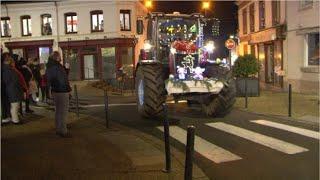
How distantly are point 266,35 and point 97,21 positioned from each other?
1593cm

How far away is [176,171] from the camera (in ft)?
25.9

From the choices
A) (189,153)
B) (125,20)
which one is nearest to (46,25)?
(125,20)

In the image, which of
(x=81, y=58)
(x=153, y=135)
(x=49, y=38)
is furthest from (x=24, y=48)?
(x=153, y=135)

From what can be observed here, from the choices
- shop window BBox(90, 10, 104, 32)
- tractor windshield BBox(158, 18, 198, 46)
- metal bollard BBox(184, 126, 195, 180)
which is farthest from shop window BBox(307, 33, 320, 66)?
shop window BBox(90, 10, 104, 32)

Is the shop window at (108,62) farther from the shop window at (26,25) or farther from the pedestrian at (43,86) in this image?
the pedestrian at (43,86)

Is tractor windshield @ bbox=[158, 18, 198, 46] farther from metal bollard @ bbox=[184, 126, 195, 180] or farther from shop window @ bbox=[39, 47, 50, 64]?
shop window @ bbox=[39, 47, 50, 64]

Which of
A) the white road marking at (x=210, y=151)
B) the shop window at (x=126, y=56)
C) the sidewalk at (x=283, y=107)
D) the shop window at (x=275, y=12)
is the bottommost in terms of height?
the white road marking at (x=210, y=151)

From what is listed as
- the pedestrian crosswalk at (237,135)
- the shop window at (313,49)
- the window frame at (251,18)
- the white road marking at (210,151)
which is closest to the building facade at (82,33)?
the window frame at (251,18)

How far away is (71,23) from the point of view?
40.6m

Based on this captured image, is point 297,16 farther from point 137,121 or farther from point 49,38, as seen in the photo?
point 49,38

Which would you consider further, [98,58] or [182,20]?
[98,58]

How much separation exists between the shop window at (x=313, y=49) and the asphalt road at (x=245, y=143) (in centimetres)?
771

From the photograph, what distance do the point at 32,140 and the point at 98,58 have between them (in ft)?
97.7

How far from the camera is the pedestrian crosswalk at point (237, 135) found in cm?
948
